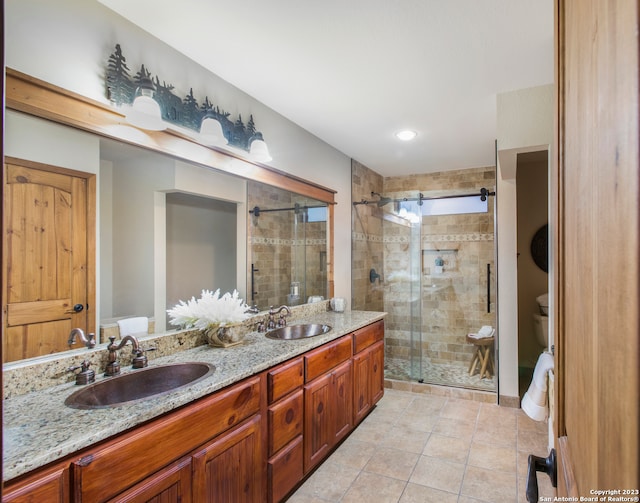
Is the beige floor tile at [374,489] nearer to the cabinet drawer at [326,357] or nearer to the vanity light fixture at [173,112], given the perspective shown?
the cabinet drawer at [326,357]

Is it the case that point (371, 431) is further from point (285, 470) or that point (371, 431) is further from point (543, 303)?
point (543, 303)

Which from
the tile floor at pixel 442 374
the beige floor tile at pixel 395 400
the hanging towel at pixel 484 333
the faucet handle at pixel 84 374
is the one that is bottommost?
the beige floor tile at pixel 395 400

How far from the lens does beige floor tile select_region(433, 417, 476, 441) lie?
2981 millimetres

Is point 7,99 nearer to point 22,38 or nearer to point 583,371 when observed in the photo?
point 22,38

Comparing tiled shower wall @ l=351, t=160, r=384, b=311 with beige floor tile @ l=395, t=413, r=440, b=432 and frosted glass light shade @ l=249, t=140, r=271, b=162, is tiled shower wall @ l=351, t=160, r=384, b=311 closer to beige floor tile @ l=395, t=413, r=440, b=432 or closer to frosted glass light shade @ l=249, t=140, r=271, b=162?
beige floor tile @ l=395, t=413, r=440, b=432

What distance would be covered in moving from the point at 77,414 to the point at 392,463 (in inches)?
80.8

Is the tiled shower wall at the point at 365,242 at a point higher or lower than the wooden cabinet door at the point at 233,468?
higher

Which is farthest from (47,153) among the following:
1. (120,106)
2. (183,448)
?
(183,448)

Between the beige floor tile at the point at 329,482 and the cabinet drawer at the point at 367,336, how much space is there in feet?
2.69

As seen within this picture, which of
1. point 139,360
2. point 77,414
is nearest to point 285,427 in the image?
point 139,360

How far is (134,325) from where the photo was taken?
6.30 ft

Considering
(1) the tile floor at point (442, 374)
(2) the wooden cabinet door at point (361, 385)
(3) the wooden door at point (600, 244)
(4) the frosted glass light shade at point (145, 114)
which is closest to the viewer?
(3) the wooden door at point (600, 244)

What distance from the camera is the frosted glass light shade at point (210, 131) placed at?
7.36 ft

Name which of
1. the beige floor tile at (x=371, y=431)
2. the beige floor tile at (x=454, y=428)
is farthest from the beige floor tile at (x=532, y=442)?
the beige floor tile at (x=371, y=431)
